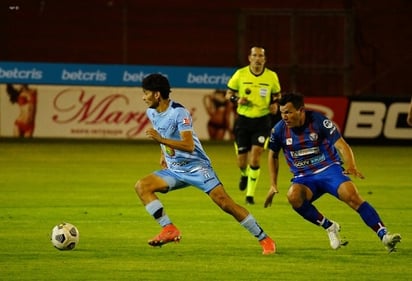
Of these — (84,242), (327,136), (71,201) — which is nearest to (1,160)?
(71,201)

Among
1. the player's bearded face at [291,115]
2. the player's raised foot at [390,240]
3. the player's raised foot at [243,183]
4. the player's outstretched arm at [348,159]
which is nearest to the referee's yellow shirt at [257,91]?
the player's raised foot at [243,183]

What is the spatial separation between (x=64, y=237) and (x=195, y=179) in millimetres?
1496

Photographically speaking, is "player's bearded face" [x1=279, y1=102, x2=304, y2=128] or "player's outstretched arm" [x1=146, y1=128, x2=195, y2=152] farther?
"player's bearded face" [x1=279, y1=102, x2=304, y2=128]

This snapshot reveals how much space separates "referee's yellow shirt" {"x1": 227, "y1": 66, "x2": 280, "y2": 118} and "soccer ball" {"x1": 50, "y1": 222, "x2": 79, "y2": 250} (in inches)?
257

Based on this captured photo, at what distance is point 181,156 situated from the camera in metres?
12.0

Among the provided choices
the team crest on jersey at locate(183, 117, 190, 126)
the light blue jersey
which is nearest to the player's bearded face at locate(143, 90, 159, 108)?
the light blue jersey

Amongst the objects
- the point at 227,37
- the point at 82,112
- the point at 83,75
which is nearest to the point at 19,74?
the point at 83,75

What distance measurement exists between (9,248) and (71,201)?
5006 millimetres

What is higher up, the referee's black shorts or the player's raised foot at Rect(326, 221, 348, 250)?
the referee's black shorts

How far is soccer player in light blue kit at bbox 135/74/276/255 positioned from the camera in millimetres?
11781

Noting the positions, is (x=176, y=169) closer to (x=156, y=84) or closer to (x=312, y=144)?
(x=156, y=84)

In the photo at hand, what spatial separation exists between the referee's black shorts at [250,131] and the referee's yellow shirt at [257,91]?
3.7 inches

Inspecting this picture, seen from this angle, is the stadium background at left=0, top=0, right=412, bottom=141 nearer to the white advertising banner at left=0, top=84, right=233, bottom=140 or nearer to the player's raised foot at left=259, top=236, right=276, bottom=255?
the white advertising banner at left=0, top=84, right=233, bottom=140

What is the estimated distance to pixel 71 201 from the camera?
17.3m
